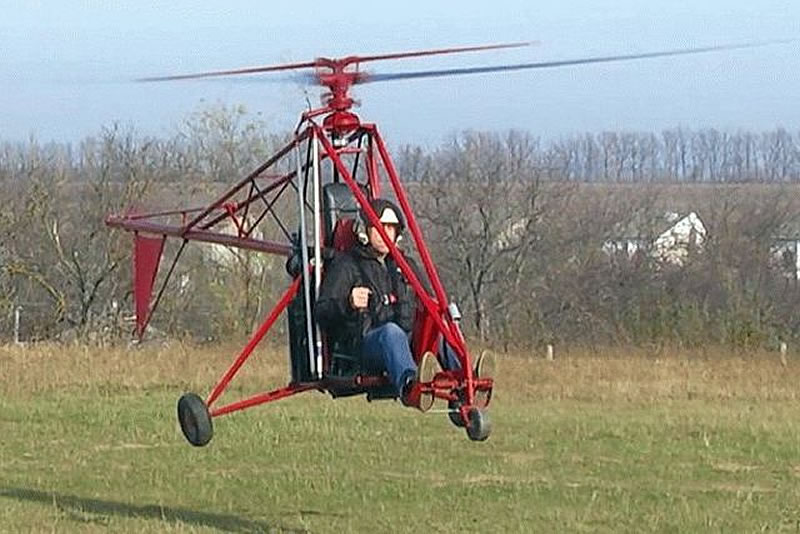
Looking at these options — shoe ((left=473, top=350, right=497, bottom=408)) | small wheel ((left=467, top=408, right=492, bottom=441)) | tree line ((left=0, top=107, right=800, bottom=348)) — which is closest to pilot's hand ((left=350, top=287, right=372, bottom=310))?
shoe ((left=473, top=350, right=497, bottom=408))

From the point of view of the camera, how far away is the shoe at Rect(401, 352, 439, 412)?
8.57 metres

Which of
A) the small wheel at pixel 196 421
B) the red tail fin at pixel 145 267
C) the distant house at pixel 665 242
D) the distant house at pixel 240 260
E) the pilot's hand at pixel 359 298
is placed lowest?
the small wheel at pixel 196 421

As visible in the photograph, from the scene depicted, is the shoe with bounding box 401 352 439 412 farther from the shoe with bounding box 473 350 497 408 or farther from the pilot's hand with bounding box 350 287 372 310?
the pilot's hand with bounding box 350 287 372 310

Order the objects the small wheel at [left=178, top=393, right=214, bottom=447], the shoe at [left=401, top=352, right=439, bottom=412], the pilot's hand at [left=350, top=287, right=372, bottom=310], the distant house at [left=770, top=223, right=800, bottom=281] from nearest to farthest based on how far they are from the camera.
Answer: the shoe at [left=401, top=352, right=439, bottom=412] → the pilot's hand at [left=350, top=287, right=372, bottom=310] → the small wheel at [left=178, top=393, right=214, bottom=447] → the distant house at [left=770, top=223, right=800, bottom=281]

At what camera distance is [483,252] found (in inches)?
2111

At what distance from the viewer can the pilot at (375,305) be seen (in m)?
8.65

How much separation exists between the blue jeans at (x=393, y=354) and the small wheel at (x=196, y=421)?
128 cm

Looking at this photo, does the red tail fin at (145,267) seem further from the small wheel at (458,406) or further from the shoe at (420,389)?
the small wheel at (458,406)

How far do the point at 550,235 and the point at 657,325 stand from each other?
20.1 m

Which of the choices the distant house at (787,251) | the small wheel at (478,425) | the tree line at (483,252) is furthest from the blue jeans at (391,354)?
the distant house at (787,251)

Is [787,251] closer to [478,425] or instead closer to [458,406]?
[458,406]

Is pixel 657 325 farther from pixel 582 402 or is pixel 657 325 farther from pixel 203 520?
pixel 203 520

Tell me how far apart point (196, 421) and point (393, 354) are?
5.27 feet

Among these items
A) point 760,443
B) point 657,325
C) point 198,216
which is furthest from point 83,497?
point 657,325
